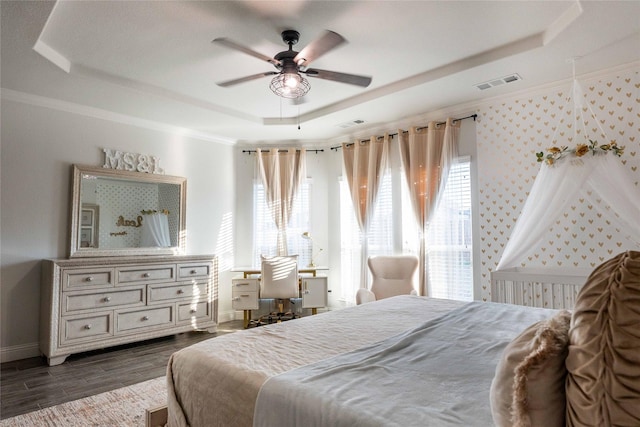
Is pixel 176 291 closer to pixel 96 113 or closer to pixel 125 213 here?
pixel 125 213

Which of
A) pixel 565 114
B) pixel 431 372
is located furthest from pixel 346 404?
pixel 565 114

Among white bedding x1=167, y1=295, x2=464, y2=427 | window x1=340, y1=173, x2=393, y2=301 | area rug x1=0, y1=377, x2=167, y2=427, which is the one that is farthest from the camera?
window x1=340, y1=173, x2=393, y2=301

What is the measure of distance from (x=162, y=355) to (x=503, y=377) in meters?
3.87

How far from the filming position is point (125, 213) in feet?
15.0

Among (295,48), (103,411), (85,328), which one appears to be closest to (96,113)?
(85,328)

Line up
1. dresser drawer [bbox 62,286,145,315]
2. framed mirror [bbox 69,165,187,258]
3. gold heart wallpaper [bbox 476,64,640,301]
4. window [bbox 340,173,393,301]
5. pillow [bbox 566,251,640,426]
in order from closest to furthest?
pillow [bbox 566,251,640,426] → gold heart wallpaper [bbox 476,64,640,301] → dresser drawer [bbox 62,286,145,315] → framed mirror [bbox 69,165,187,258] → window [bbox 340,173,393,301]

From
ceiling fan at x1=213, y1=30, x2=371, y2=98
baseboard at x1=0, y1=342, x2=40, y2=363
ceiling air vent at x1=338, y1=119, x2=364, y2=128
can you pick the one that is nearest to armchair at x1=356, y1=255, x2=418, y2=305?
ceiling air vent at x1=338, y1=119, x2=364, y2=128

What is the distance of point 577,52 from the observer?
3.08m

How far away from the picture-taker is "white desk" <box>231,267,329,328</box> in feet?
16.7

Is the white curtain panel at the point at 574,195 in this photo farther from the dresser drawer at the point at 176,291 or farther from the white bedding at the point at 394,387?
the dresser drawer at the point at 176,291

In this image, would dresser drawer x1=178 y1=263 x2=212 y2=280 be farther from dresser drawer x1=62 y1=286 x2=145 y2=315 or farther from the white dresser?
dresser drawer x1=62 y1=286 x2=145 y2=315

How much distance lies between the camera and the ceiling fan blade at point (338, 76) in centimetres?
288

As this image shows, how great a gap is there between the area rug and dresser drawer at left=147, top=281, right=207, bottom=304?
4.70 ft

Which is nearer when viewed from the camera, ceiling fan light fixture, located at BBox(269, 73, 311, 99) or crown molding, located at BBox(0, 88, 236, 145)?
ceiling fan light fixture, located at BBox(269, 73, 311, 99)
